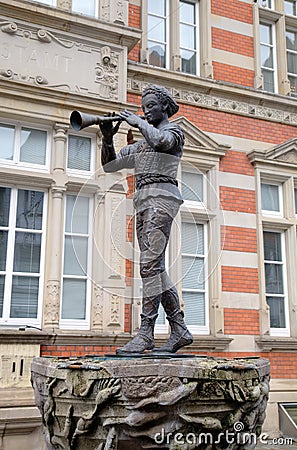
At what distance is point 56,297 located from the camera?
6.18 metres

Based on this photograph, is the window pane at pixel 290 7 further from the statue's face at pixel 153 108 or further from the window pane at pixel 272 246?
Answer: the statue's face at pixel 153 108

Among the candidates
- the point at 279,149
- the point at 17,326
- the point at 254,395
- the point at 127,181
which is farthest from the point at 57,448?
the point at 279,149

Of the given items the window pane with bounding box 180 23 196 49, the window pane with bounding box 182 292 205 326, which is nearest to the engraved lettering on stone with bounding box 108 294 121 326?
the window pane with bounding box 182 292 205 326

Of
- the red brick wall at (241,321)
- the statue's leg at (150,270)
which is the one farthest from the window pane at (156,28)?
the statue's leg at (150,270)

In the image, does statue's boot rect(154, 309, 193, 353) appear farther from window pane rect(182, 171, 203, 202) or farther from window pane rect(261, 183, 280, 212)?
window pane rect(261, 183, 280, 212)

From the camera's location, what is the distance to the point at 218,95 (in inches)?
320

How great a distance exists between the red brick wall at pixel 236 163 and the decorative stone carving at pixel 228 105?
2.47 feet

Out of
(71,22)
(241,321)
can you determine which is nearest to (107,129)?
(71,22)

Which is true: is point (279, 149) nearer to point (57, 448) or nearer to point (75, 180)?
point (75, 180)

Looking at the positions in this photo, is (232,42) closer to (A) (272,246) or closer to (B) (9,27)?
(A) (272,246)

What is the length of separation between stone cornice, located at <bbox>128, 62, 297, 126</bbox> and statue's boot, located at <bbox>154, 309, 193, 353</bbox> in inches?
184

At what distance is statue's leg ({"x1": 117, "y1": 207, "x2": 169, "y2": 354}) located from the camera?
335 cm

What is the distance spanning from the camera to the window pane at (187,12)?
854 centimetres

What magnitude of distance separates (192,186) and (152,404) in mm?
2213
